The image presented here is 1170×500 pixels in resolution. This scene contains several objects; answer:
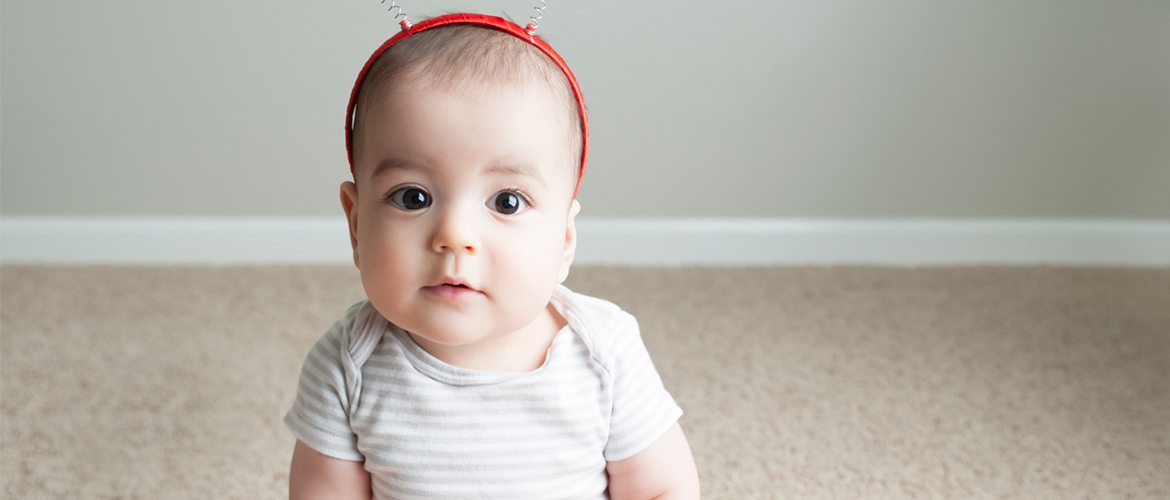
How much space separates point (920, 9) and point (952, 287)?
467 mm

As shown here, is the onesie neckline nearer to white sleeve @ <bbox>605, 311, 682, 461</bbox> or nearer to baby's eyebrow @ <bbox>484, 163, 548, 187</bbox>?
white sleeve @ <bbox>605, 311, 682, 461</bbox>

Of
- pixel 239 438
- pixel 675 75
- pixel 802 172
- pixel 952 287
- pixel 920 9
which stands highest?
pixel 920 9

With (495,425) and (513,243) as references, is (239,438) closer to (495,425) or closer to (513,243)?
(495,425)

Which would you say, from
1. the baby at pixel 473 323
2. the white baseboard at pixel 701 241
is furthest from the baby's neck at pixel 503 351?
the white baseboard at pixel 701 241

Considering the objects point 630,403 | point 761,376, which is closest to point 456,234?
point 630,403

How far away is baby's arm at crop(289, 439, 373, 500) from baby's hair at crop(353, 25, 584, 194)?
252 mm

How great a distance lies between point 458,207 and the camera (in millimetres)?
642

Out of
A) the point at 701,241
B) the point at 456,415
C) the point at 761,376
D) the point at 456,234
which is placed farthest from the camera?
the point at 701,241

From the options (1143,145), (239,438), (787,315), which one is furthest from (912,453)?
(1143,145)

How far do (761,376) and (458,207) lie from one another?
726 mm

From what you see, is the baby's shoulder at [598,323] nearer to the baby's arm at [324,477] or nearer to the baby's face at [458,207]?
the baby's face at [458,207]

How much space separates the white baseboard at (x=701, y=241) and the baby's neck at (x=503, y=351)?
35.3 inches

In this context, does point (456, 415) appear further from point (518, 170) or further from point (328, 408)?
point (518, 170)

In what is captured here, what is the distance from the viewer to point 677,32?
1.48 meters
